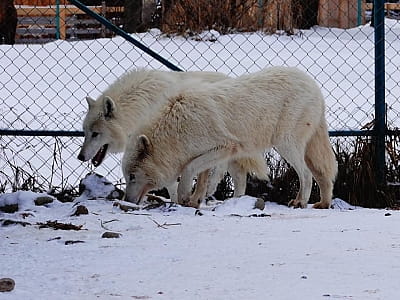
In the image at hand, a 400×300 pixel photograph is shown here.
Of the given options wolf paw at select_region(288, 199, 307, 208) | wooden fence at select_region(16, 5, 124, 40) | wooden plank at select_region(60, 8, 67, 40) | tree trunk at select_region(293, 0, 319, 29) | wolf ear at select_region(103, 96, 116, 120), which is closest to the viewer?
wolf ear at select_region(103, 96, 116, 120)

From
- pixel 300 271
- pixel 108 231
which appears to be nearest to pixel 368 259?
pixel 300 271

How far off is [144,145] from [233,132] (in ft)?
2.26

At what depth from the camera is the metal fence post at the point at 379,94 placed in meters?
6.98

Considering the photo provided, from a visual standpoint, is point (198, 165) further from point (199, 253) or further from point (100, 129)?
point (199, 253)

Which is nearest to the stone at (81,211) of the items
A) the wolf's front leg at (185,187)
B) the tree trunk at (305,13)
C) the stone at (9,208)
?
the stone at (9,208)

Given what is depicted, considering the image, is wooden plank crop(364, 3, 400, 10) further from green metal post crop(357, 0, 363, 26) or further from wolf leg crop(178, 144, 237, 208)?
wolf leg crop(178, 144, 237, 208)

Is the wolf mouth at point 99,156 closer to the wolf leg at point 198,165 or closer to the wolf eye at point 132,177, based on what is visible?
the wolf eye at point 132,177

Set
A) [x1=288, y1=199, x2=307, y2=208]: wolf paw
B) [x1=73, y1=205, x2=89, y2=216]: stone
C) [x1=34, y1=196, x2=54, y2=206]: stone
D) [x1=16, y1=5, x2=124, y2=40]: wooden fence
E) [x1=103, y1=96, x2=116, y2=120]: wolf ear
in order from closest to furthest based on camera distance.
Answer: [x1=73, y1=205, x2=89, y2=216]: stone
[x1=34, y1=196, x2=54, y2=206]: stone
[x1=103, y1=96, x2=116, y2=120]: wolf ear
[x1=288, y1=199, x2=307, y2=208]: wolf paw
[x1=16, y1=5, x2=124, y2=40]: wooden fence

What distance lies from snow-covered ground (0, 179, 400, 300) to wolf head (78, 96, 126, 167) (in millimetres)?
926

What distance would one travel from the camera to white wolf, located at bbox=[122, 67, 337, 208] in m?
6.61

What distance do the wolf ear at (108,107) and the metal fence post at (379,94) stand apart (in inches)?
84.8

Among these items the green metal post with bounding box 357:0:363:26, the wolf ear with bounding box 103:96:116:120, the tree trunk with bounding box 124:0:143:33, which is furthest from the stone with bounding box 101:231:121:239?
the green metal post with bounding box 357:0:363:26

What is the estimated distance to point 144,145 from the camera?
6.68m

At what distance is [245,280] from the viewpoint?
3.54 m
